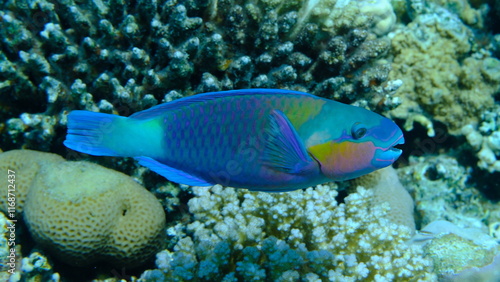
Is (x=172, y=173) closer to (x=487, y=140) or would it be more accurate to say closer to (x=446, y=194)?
(x=446, y=194)

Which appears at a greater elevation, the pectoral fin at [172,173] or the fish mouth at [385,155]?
the fish mouth at [385,155]

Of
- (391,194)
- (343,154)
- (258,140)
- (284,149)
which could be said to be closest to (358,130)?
(343,154)

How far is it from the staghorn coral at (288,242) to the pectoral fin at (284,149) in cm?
128

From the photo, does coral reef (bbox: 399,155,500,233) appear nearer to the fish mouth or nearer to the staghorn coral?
the staghorn coral

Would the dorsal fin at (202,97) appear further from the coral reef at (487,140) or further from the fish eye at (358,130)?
the coral reef at (487,140)

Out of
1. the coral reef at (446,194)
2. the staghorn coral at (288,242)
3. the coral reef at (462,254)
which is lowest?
the coral reef at (446,194)

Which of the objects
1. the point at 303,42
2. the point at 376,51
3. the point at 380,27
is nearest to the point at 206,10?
the point at 303,42

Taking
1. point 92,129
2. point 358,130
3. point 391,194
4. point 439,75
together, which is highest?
point 358,130

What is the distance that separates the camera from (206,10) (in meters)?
3.97

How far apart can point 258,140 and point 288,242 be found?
5.66ft

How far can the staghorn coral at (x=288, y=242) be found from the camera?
9.73 ft

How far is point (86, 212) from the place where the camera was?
119 inches

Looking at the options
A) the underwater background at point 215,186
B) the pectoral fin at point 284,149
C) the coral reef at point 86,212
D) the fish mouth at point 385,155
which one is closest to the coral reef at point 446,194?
the underwater background at point 215,186

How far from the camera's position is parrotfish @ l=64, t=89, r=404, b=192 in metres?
1.89
